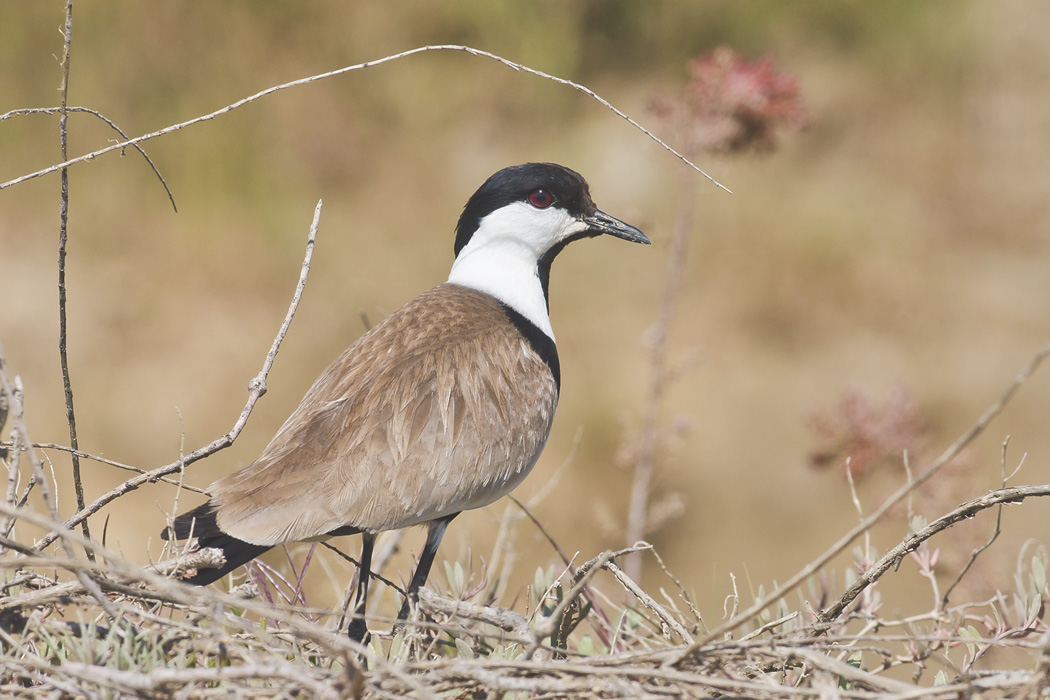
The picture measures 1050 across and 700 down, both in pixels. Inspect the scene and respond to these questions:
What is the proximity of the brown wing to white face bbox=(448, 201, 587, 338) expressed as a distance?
0.30 metres

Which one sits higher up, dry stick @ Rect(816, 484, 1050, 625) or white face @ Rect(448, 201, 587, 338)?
white face @ Rect(448, 201, 587, 338)

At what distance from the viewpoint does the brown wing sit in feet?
7.66

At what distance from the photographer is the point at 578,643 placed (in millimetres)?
2795

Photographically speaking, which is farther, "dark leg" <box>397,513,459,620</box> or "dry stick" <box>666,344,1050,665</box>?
"dark leg" <box>397,513,459,620</box>

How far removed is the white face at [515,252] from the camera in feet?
10.7

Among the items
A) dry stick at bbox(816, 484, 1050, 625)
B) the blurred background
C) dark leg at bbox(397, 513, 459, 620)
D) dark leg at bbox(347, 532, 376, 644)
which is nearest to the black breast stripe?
dark leg at bbox(397, 513, 459, 620)

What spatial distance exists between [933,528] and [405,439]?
3.82 ft

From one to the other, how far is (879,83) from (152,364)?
4147mm

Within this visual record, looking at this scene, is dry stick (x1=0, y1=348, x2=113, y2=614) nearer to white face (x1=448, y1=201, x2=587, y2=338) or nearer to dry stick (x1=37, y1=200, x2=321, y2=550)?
dry stick (x1=37, y1=200, x2=321, y2=550)

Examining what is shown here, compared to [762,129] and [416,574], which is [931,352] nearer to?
[762,129]

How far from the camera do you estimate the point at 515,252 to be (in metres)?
3.30

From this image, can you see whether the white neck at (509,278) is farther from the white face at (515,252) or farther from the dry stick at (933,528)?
the dry stick at (933,528)

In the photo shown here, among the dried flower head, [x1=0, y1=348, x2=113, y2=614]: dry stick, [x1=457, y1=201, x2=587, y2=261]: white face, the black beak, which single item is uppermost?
the dried flower head

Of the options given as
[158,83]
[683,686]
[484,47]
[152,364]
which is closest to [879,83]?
[484,47]
